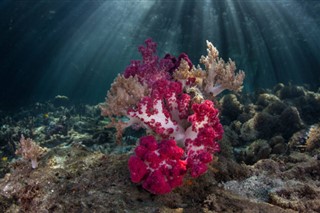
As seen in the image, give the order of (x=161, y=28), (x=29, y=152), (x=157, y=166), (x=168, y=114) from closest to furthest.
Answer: (x=157, y=166), (x=29, y=152), (x=168, y=114), (x=161, y=28)

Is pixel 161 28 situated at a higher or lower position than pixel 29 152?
lower

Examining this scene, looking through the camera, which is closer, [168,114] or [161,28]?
[168,114]

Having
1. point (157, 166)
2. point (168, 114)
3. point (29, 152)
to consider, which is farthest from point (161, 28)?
point (157, 166)

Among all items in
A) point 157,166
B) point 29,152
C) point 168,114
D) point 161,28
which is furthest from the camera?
point 161,28

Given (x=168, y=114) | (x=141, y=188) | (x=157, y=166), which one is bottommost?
(x=141, y=188)

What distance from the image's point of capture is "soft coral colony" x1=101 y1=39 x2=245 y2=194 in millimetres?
2840

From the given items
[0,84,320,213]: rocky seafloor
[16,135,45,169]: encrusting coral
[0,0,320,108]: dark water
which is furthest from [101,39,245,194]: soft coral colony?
[0,0,320,108]: dark water

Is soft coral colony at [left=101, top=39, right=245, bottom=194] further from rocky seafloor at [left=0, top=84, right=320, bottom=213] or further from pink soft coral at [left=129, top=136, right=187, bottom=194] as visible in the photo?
rocky seafloor at [left=0, top=84, right=320, bottom=213]

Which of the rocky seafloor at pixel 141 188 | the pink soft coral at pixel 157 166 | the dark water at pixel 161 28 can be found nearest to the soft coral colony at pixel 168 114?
the pink soft coral at pixel 157 166

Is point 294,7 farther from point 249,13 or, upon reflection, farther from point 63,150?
point 63,150

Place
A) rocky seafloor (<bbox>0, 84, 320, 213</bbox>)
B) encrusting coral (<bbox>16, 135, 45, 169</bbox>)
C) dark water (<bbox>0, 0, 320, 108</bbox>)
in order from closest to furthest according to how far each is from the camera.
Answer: rocky seafloor (<bbox>0, 84, 320, 213</bbox>) < encrusting coral (<bbox>16, 135, 45, 169</bbox>) < dark water (<bbox>0, 0, 320, 108</bbox>)

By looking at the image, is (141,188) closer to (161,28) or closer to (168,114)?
(168,114)

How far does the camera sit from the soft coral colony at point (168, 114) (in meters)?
2.84

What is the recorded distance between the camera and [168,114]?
341cm
